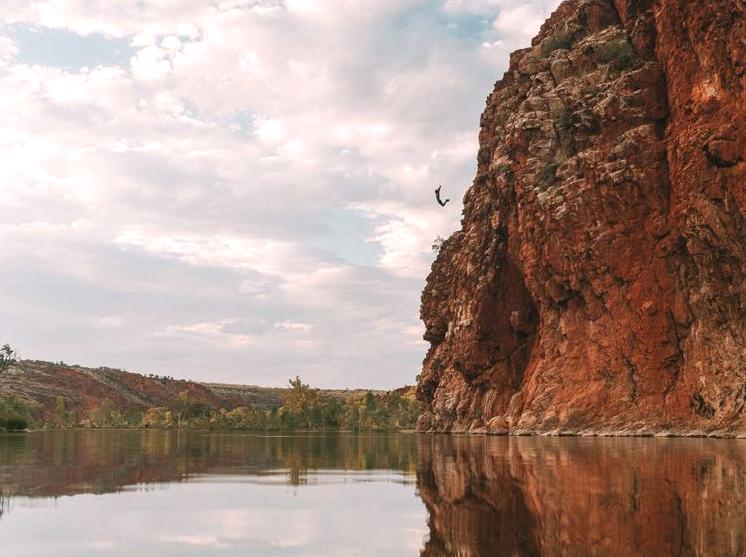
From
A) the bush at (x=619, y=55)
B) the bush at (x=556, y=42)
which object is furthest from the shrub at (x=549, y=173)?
the bush at (x=556, y=42)

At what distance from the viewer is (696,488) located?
1830 cm

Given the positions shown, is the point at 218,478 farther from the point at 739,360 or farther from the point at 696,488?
the point at 739,360

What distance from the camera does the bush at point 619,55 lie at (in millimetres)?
79938

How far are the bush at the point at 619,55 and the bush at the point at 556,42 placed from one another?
34.7 ft

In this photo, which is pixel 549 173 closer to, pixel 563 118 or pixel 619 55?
pixel 563 118

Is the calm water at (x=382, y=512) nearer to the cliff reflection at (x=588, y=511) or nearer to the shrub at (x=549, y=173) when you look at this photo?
the cliff reflection at (x=588, y=511)

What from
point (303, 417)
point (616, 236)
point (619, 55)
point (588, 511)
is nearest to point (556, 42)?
point (619, 55)

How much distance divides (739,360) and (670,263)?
1334 cm

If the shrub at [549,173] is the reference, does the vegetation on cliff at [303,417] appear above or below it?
below

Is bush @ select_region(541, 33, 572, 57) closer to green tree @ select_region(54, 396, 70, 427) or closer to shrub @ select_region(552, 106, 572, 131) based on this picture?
shrub @ select_region(552, 106, 572, 131)

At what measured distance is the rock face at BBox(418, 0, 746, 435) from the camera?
6309cm

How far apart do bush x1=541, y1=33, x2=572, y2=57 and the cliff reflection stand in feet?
249

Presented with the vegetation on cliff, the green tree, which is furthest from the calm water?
the green tree

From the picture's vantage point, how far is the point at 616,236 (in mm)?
73500
